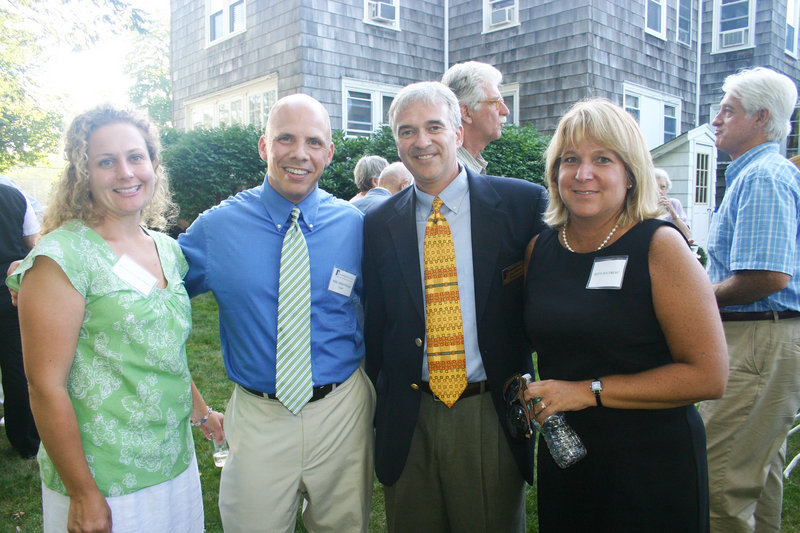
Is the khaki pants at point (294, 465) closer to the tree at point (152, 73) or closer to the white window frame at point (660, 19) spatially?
the white window frame at point (660, 19)

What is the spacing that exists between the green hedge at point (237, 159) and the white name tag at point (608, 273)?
7.45 meters

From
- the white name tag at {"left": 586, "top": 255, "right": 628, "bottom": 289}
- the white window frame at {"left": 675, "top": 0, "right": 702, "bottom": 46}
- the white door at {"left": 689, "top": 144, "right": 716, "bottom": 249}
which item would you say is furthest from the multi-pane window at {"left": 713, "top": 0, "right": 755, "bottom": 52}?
the white name tag at {"left": 586, "top": 255, "right": 628, "bottom": 289}

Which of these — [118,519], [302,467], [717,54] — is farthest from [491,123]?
[717,54]

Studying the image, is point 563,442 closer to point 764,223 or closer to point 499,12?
point 764,223

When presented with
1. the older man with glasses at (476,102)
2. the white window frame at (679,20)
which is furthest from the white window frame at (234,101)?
the white window frame at (679,20)

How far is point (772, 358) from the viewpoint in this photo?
2600 mm

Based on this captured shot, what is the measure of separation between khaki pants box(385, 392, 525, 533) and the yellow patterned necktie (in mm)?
94

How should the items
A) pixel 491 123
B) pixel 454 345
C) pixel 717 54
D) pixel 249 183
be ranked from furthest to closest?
pixel 717 54, pixel 249 183, pixel 491 123, pixel 454 345

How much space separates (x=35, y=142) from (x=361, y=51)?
15253mm

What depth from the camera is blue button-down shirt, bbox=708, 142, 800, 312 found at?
8.08 ft

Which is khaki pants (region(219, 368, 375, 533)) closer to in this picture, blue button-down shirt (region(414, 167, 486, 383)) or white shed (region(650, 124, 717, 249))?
blue button-down shirt (region(414, 167, 486, 383))

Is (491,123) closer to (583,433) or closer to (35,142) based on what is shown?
(583,433)

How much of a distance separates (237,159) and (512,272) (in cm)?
845

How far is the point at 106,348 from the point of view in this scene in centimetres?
174
